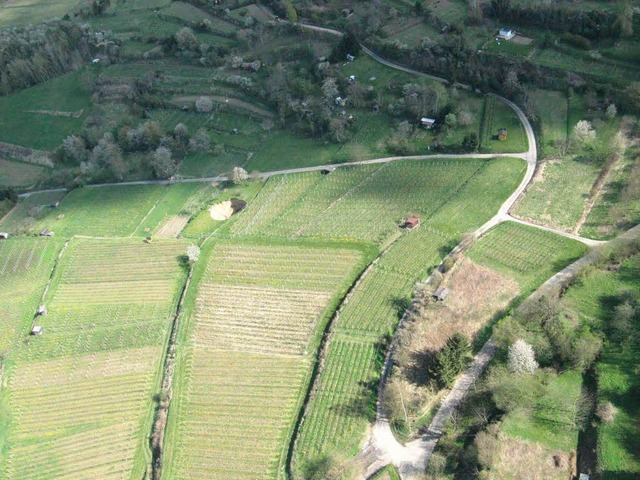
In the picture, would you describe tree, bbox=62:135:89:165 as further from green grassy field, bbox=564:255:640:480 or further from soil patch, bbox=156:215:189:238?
green grassy field, bbox=564:255:640:480

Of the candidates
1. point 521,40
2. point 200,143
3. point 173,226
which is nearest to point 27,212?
point 173,226

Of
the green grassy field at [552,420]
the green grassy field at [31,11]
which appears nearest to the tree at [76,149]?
the green grassy field at [31,11]

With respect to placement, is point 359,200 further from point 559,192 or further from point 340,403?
point 340,403

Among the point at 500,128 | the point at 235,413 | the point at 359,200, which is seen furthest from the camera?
the point at 500,128

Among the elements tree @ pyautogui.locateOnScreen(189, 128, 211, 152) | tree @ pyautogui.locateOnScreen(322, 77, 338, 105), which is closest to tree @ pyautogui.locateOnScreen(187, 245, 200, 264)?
tree @ pyautogui.locateOnScreen(189, 128, 211, 152)

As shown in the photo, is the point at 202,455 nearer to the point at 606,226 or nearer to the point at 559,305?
the point at 559,305

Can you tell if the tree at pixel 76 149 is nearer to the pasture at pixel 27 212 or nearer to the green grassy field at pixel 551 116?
the pasture at pixel 27 212
